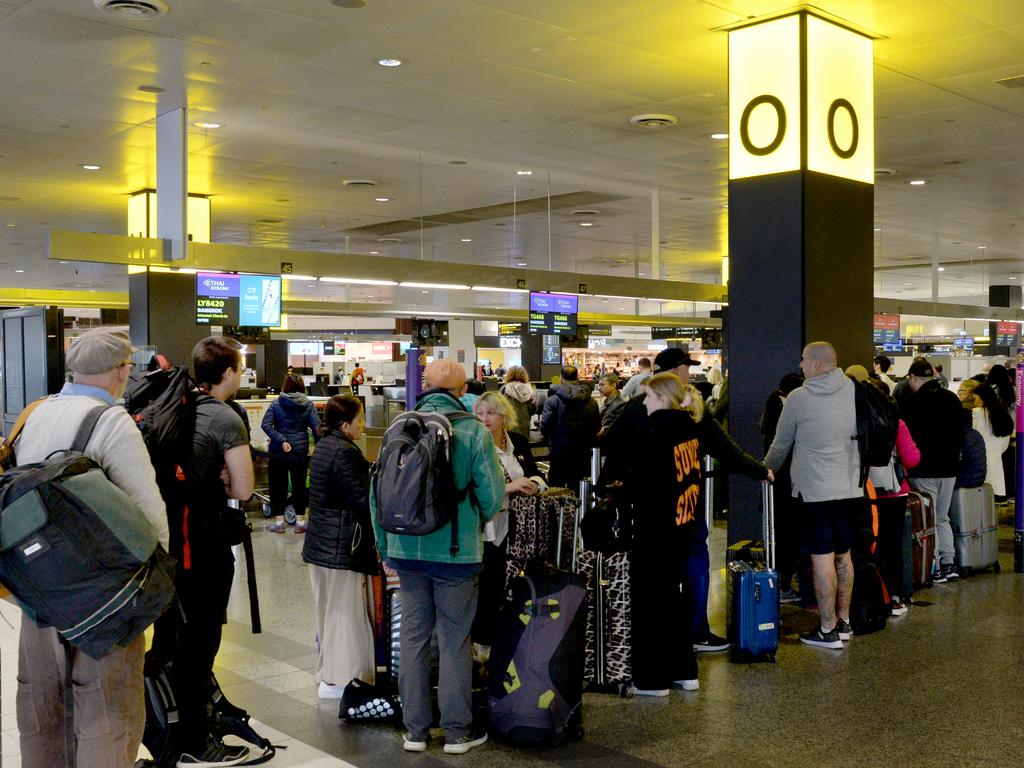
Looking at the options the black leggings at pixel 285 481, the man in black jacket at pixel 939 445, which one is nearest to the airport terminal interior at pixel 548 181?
the black leggings at pixel 285 481

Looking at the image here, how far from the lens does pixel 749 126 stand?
22.1ft

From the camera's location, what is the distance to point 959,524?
25.4 feet

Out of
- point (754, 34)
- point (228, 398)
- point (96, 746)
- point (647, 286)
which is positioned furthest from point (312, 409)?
point (96, 746)

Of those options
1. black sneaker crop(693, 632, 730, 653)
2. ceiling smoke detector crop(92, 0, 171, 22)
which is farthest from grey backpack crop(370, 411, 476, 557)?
ceiling smoke detector crop(92, 0, 171, 22)

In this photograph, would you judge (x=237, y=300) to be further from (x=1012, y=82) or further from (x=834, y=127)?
(x=1012, y=82)

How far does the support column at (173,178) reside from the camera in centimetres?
873

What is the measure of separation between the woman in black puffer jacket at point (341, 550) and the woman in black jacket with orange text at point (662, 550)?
1262 mm

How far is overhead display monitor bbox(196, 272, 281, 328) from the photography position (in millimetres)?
12633

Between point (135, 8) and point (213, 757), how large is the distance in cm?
431

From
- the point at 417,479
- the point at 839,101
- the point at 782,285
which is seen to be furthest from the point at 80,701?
the point at 839,101

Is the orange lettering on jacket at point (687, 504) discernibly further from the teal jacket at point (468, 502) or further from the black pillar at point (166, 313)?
the black pillar at point (166, 313)

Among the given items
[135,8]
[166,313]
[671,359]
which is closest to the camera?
[135,8]

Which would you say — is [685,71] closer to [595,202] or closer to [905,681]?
[905,681]

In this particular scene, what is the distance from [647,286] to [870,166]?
6245mm
